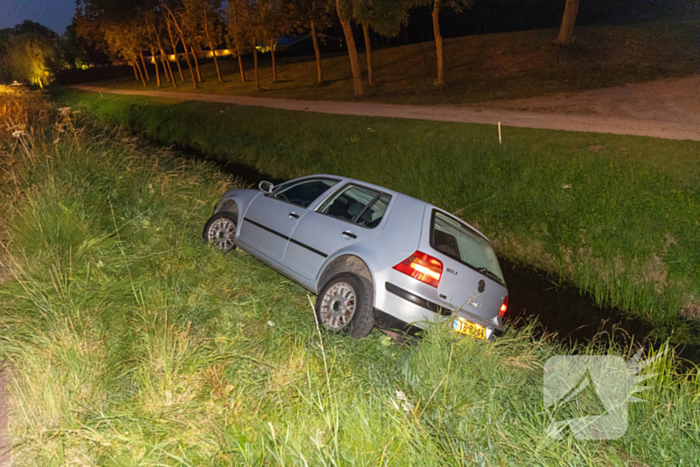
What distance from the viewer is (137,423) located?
11.6 ft

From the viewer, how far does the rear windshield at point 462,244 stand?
560cm

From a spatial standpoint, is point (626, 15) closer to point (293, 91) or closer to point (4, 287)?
point (293, 91)

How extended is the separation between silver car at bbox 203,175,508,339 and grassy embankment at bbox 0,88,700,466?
329mm

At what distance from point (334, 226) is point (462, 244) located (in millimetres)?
1402

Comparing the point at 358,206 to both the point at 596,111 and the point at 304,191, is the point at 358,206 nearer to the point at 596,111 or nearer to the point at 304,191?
the point at 304,191

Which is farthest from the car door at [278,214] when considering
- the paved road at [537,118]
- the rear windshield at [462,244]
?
the paved road at [537,118]

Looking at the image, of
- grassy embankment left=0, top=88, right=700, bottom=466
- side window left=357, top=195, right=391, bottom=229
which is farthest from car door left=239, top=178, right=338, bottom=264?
side window left=357, top=195, right=391, bottom=229

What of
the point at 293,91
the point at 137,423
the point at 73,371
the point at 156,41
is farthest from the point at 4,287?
the point at 156,41

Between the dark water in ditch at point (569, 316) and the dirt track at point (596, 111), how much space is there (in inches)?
267

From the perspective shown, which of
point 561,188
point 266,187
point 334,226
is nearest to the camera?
point 334,226

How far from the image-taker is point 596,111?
19484 mm

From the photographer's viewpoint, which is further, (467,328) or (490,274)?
(490,274)

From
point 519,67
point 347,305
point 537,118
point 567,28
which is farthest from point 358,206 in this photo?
point 567,28

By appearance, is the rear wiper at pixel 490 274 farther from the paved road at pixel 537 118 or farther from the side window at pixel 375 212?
the paved road at pixel 537 118
